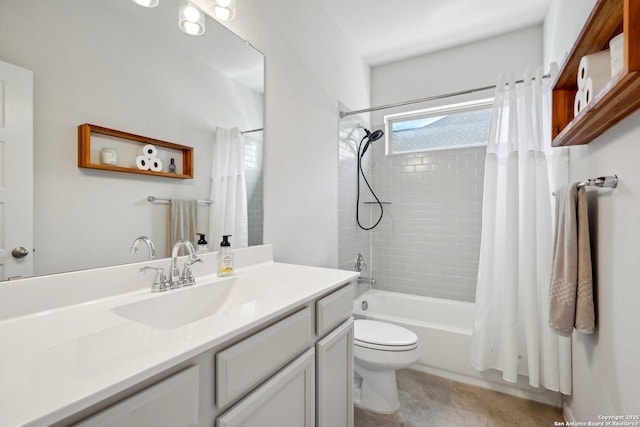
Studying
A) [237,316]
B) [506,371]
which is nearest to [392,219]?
[506,371]

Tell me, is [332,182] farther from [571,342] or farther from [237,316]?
[571,342]

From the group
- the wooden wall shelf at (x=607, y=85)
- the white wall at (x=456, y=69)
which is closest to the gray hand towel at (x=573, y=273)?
the wooden wall shelf at (x=607, y=85)

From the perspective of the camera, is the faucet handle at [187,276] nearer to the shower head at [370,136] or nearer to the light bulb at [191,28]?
the light bulb at [191,28]

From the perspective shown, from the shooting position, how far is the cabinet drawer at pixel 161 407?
496 mm

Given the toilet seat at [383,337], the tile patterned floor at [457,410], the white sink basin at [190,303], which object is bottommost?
the tile patterned floor at [457,410]

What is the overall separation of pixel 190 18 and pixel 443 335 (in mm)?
2408

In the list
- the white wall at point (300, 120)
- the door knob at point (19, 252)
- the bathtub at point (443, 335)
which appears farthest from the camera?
the bathtub at point (443, 335)

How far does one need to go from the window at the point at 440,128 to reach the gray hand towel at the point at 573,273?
153cm

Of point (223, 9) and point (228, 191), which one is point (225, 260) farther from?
point (223, 9)

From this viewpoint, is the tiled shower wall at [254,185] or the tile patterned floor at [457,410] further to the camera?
the tile patterned floor at [457,410]

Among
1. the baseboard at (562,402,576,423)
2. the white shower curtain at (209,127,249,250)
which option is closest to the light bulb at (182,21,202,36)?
the white shower curtain at (209,127,249,250)

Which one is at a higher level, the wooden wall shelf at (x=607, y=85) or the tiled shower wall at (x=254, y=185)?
the wooden wall shelf at (x=607, y=85)

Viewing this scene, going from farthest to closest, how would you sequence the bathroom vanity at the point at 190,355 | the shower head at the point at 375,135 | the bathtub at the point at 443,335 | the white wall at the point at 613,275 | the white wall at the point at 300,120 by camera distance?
the shower head at the point at 375,135, the bathtub at the point at 443,335, the white wall at the point at 300,120, the white wall at the point at 613,275, the bathroom vanity at the point at 190,355

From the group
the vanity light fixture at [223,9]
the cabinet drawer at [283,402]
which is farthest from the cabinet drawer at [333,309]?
the vanity light fixture at [223,9]
